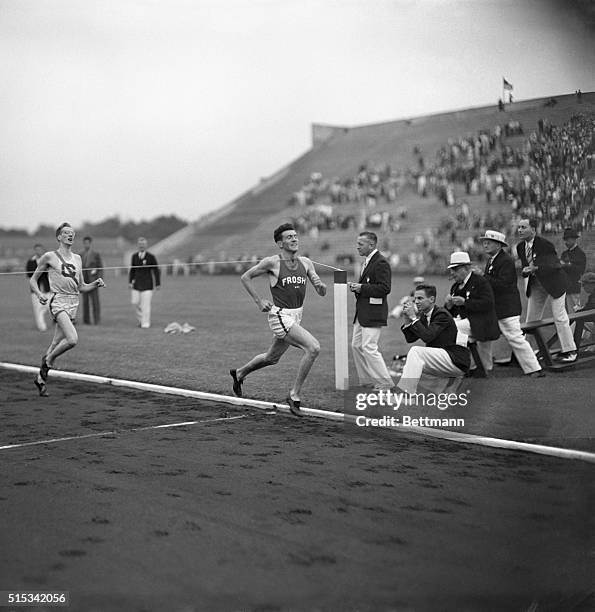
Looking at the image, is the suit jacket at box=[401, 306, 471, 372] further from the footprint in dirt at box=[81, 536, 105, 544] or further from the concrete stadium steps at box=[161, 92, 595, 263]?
the concrete stadium steps at box=[161, 92, 595, 263]

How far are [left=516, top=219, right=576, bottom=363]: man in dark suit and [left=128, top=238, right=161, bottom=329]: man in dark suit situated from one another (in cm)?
807

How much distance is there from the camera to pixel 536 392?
5.70 metres

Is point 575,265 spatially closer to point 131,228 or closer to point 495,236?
point 495,236

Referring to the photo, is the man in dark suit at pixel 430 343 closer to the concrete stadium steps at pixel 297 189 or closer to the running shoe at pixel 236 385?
the running shoe at pixel 236 385

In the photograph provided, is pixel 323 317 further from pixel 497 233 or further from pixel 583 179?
pixel 583 179

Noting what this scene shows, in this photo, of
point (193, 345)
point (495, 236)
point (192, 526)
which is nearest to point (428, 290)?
point (495, 236)

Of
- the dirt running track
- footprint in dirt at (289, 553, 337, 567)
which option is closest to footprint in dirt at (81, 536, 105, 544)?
the dirt running track

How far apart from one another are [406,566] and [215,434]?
3.41 metres

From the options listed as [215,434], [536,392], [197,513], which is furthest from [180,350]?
[197,513]

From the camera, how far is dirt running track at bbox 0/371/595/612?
2.91 metres

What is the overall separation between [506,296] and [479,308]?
51 cm

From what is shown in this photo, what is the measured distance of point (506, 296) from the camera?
9.01 meters

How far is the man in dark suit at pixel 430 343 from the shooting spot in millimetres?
7184

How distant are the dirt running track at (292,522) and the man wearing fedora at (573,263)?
98 centimetres
